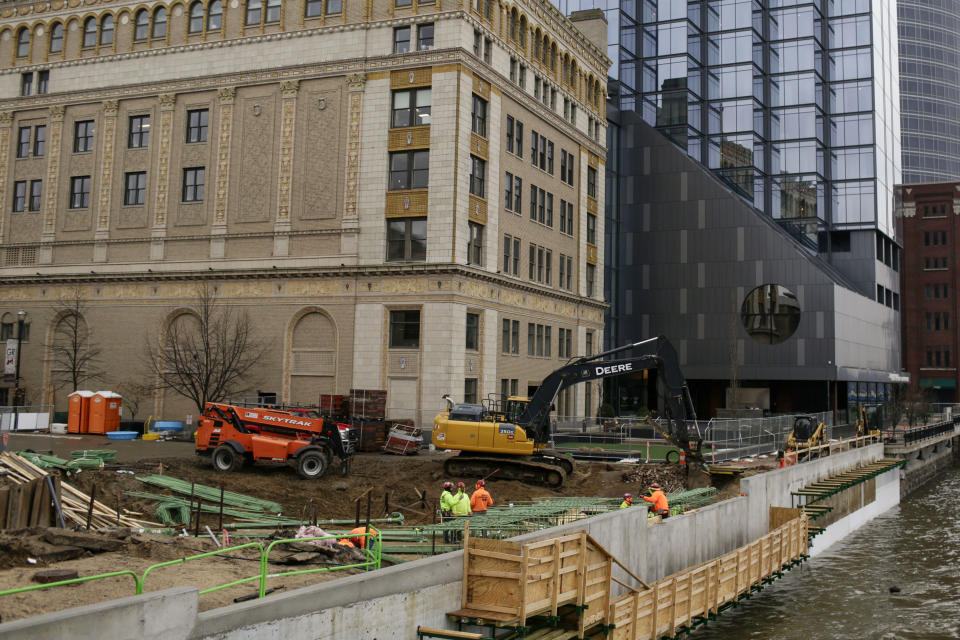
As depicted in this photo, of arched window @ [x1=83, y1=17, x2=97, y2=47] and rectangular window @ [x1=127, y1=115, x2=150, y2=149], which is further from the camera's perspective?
arched window @ [x1=83, y1=17, x2=97, y2=47]

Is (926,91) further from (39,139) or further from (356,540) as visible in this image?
(356,540)

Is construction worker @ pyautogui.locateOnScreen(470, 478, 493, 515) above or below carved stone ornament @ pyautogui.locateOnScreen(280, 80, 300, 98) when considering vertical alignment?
below

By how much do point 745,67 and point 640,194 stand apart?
1730 centimetres

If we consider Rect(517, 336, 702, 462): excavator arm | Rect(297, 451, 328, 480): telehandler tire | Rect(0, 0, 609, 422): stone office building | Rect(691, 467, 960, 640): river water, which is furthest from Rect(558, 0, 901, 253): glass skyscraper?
Rect(297, 451, 328, 480): telehandler tire

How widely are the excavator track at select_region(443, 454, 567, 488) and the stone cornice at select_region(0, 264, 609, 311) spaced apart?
584 inches

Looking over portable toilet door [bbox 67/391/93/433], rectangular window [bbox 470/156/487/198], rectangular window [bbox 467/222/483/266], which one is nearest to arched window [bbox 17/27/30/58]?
portable toilet door [bbox 67/391/93/433]

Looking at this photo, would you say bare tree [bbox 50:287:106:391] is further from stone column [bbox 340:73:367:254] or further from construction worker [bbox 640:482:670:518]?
construction worker [bbox 640:482:670:518]

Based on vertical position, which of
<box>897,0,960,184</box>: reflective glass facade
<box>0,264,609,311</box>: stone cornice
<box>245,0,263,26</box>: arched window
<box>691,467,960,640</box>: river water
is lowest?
<box>691,467,960,640</box>: river water

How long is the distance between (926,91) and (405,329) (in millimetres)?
131583

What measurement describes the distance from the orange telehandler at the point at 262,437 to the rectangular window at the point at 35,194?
1312 inches

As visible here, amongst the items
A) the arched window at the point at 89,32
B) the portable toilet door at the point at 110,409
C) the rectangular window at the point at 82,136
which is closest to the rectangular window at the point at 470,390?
the portable toilet door at the point at 110,409

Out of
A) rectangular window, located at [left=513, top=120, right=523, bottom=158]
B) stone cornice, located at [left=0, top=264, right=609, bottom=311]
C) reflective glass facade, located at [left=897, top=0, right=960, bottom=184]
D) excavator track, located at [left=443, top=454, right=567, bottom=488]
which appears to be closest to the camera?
excavator track, located at [left=443, top=454, right=567, bottom=488]

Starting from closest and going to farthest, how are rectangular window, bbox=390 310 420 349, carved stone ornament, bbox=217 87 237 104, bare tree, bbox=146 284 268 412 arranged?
rectangular window, bbox=390 310 420 349, bare tree, bbox=146 284 268 412, carved stone ornament, bbox=217 87 237 104

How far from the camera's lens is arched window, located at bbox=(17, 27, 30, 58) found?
196 feet
